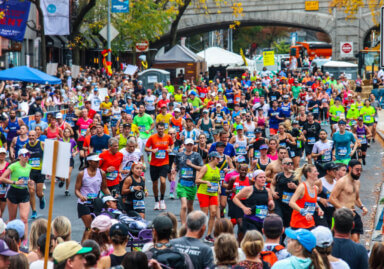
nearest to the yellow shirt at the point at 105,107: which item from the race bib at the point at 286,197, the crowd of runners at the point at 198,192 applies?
the crowd of runners at the point at 198,192

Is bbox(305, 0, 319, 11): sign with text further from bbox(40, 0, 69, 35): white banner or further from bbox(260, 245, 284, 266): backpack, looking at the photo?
bbox(260, 245, 284, 266): backpack

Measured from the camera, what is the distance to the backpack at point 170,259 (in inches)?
256

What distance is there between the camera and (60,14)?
3250 cm

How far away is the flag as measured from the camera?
29547mm

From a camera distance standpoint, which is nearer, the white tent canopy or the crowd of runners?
the crowd of runners

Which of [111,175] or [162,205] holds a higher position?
[111,175]

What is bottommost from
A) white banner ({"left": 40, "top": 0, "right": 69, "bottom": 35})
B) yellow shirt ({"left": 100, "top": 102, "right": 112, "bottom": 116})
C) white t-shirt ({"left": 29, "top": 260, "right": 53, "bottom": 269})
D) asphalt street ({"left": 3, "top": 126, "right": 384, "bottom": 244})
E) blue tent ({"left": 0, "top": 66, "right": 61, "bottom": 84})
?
asphalt street ({"left": 3, "top": 126, "right": 384, "bottom": 244})

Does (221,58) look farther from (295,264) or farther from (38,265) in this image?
(295,264)

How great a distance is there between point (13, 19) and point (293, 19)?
97.6 ft

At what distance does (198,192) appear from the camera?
1254 centimetres

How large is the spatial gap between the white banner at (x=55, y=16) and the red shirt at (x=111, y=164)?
20285 mm

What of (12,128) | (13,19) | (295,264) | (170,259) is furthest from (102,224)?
(13,19)

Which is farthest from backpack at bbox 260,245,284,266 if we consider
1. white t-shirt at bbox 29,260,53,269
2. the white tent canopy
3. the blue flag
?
the white tent canopy

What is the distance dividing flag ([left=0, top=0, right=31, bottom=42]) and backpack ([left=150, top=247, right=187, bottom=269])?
2435 cm
